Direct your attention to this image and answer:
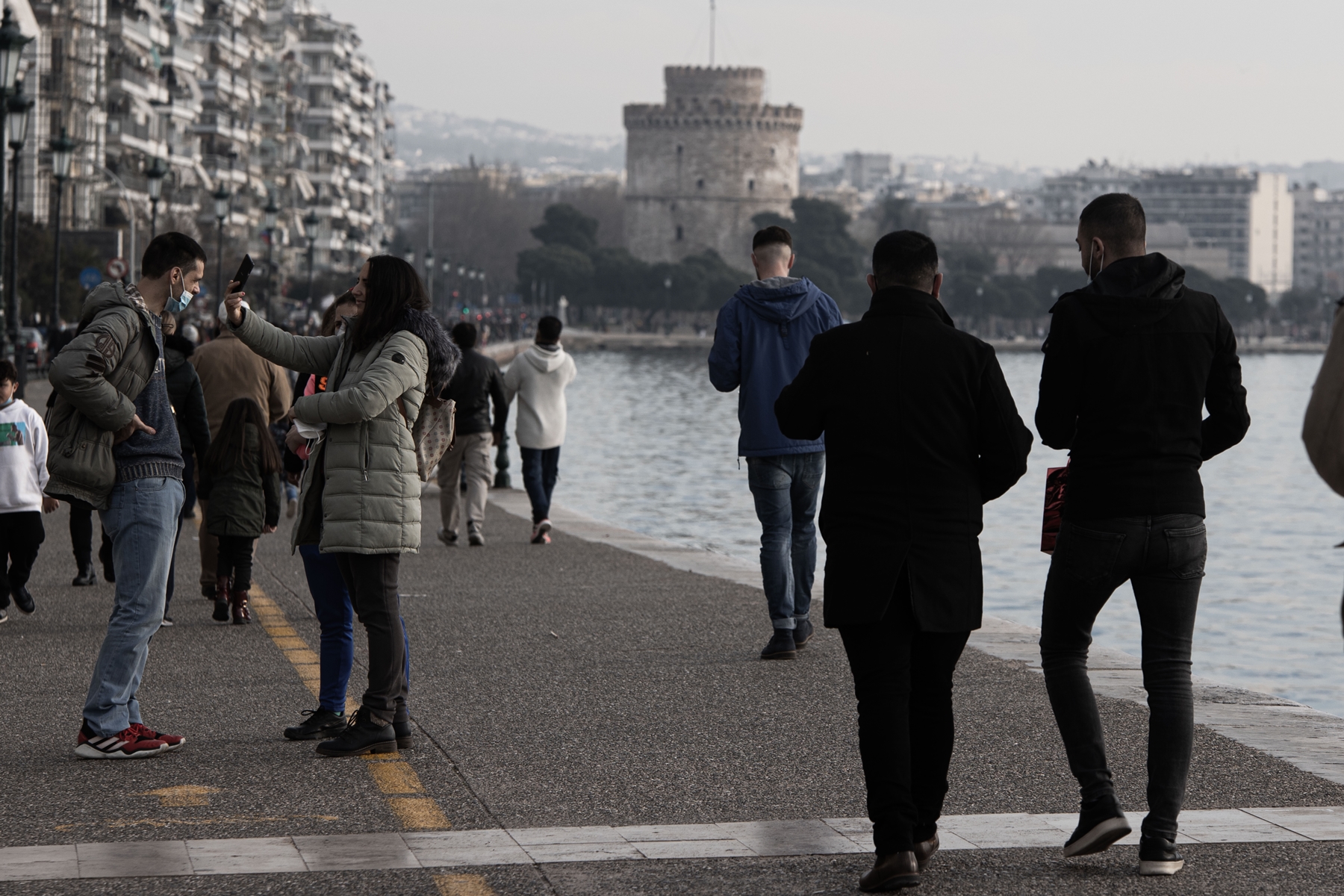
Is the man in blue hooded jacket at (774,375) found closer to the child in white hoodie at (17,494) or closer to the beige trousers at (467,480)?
the child in white hoodie at (17,494)

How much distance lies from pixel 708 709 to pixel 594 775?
1.19m

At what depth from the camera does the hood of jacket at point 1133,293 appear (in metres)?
4.87

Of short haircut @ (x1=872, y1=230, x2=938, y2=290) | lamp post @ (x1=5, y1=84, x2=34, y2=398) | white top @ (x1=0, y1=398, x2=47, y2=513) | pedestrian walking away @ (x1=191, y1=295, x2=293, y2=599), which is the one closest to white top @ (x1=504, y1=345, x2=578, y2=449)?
pedestrian walking away @ (x1=191, y1=295, x2=293, y2=599)

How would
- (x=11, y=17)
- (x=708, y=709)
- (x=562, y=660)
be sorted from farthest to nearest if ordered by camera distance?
(x=11, y=17) < (x=562, y=660) < (x=708, y=709)

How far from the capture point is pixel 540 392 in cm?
1383

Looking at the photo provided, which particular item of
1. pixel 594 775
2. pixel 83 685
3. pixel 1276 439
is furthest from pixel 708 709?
pixel 1276 439

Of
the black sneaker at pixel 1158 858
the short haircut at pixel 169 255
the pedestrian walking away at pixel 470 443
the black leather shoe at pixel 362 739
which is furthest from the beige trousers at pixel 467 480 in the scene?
the black sneaker at pixel 1158 858

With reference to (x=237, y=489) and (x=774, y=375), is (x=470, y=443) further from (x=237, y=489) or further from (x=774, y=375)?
(x=774, y=375)

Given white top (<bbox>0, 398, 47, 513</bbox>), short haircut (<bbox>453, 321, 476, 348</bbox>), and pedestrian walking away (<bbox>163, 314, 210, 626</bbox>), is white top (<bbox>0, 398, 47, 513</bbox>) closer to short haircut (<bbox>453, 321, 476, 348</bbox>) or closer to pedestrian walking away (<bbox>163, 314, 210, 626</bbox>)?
pedestrian walking away (<bbox>163, 314, 210, 626</bbox>)

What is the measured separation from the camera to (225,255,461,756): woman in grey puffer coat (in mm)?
6047

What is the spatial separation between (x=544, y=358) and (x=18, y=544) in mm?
4962

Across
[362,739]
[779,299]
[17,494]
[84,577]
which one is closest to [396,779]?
[362,739]

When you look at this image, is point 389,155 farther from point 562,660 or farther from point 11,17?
point 562,660

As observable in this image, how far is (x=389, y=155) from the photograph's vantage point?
150m
